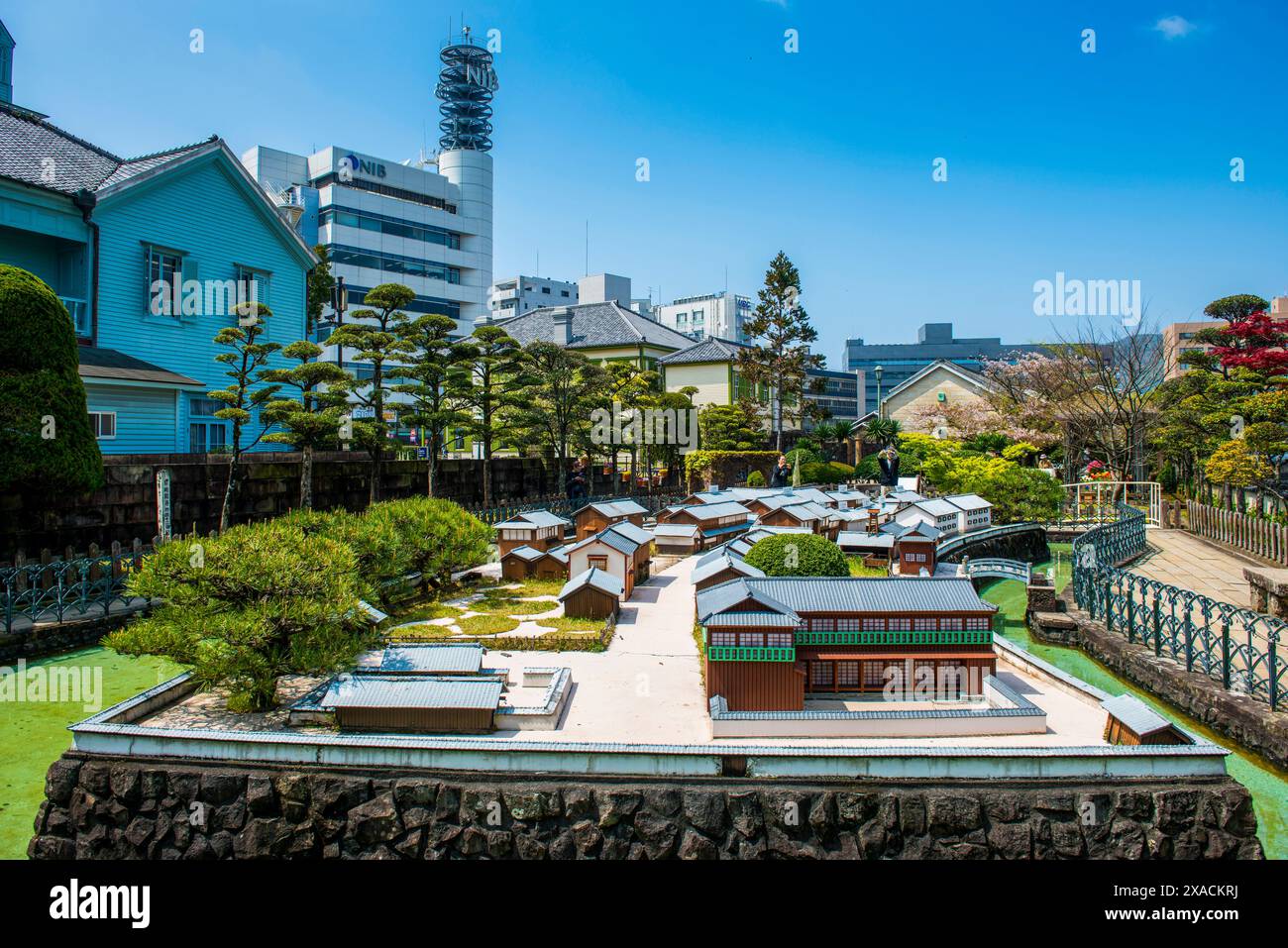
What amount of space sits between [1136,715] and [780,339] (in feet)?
111

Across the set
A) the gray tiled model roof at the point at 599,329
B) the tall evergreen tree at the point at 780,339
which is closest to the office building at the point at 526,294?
the gray tiled model roof at the point at 599,329

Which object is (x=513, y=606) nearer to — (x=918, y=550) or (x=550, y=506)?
(x=918, y=550)

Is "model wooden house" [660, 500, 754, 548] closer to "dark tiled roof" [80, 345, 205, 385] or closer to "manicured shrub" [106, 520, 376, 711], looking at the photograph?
"manicured shrub" [106, 520, 376, 711]

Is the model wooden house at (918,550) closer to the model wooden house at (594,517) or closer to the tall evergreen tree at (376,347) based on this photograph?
the model wooden house at (594,517)

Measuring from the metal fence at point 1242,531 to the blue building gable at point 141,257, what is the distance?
90.1ft

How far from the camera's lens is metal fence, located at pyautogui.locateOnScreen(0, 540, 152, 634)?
494 inches

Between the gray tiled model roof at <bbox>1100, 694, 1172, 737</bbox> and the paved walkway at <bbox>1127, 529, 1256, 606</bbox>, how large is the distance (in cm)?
923

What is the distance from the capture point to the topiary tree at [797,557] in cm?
1393

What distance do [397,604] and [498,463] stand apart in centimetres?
1552

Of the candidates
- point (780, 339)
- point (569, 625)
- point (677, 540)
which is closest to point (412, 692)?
point (569, 625)

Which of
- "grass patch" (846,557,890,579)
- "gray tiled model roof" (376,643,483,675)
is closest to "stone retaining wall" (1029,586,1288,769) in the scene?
"grass patch" (846,557,890,579)

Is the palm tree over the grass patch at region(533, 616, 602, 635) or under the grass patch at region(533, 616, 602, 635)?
over
